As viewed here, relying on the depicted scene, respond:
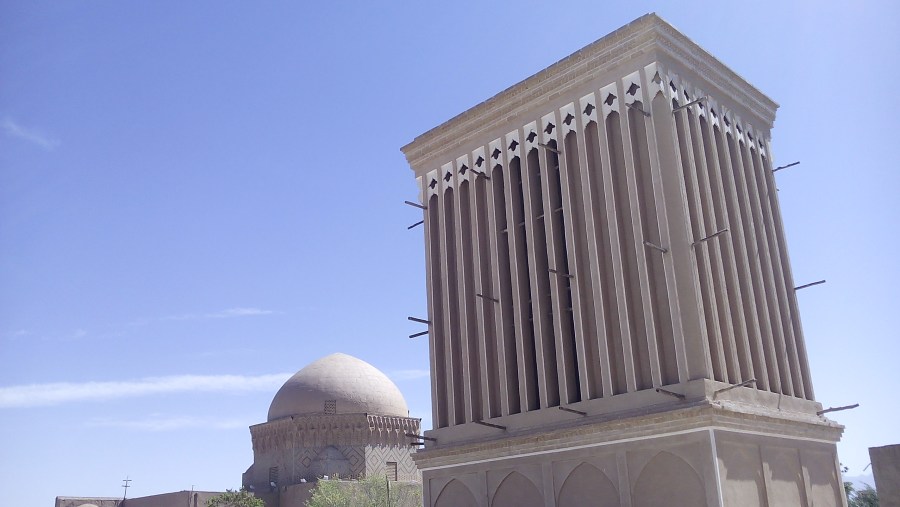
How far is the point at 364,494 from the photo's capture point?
38.8 metres

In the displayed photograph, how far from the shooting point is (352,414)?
141 ft

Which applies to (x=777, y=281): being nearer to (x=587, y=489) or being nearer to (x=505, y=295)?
(x=505, y=295)

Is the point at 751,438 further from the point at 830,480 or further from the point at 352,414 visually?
the point at 352,414

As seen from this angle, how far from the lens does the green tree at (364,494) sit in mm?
37375

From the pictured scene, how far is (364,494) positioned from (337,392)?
6.84 metres

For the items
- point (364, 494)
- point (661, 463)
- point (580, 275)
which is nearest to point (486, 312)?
point (580, 275)

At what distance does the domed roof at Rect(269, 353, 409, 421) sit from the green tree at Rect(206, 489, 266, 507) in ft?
19.5

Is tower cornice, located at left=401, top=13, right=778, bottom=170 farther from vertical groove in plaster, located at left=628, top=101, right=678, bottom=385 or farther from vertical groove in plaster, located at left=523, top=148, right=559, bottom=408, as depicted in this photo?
vertical groove in plaster, located at left=523, top=148, right=559, bottom=408

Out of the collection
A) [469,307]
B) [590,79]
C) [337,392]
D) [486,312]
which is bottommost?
[486,312]

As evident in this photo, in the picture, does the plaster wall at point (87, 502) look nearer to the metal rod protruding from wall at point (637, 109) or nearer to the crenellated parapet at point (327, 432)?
the crenellated parapet at point (327, 432)

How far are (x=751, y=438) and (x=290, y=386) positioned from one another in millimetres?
33638

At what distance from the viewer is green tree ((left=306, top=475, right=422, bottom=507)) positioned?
37375 millimetres

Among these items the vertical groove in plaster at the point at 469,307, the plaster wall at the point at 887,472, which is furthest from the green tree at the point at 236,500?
the plaster wall at the point at 887,472

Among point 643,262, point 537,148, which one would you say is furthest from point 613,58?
point 643,262
